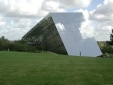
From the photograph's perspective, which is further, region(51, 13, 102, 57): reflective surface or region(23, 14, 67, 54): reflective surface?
region(23, 14, 67, 54): reflective surface

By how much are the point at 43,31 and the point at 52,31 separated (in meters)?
3.24

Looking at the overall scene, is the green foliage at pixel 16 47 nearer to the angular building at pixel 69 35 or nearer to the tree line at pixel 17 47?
the tree line at pixel 17 47

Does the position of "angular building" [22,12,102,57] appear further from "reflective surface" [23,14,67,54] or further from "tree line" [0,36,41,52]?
"tree line" [0,36,41,52]

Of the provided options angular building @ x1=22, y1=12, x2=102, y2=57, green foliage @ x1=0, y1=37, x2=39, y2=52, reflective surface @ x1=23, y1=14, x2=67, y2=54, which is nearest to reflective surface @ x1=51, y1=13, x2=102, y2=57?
angular building @ x1=22, y1=12, x2=102, y2=57

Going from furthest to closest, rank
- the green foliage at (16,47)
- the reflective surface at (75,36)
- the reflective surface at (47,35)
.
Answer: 1. the green foliage at (16,47)
2. the reflective surface at (47,35)
3. the reflective surface at (75,36)

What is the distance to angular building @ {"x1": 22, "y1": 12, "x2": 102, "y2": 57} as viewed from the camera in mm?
30859

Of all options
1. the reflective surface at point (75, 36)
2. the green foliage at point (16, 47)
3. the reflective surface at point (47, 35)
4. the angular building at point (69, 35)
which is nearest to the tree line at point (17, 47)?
the green foliage at point (16, 47)

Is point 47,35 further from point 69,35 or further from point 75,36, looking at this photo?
point 75,36

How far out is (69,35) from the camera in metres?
31.5

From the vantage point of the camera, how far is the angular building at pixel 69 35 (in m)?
30.9

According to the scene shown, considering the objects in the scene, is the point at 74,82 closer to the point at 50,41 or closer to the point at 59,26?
the point at 59,26

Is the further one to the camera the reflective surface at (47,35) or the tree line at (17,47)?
the tree line at (17,47)

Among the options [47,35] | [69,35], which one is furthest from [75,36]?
[47,35]

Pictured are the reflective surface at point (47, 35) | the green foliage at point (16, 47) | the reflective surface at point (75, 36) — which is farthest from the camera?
the green foliage at point (16, 47)
